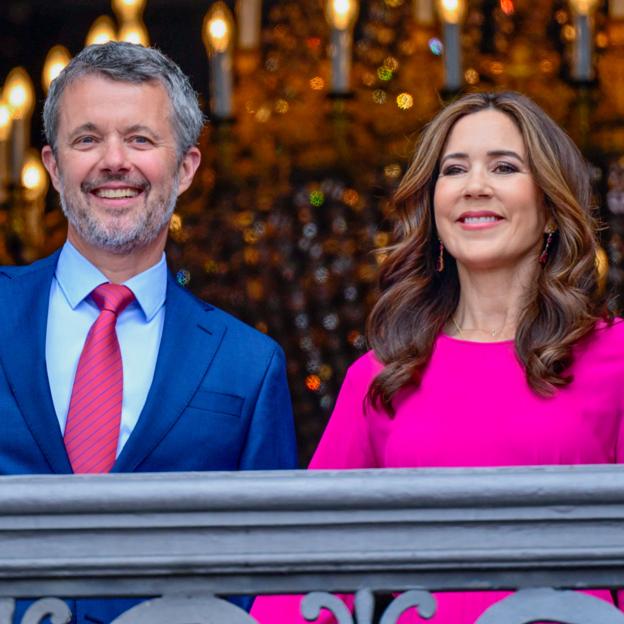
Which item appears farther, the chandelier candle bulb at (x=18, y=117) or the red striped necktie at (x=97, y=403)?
the chandelier candle bulb at (x=18, y=117)

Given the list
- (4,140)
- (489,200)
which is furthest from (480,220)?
(4,140)

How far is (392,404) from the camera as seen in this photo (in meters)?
2.27

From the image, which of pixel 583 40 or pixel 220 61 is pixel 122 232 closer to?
pixel 220 61

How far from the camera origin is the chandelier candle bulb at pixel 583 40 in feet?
12.9

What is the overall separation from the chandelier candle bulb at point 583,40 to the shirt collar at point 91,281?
191 cm

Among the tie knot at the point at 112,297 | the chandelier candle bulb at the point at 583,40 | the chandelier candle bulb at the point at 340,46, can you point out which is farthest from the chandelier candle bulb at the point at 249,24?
the tie knot at the point at 112,297

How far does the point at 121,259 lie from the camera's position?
2330mm

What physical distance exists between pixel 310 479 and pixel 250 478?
6cm

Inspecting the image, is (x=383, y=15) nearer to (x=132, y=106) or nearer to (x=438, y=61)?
(x=438, y=61)

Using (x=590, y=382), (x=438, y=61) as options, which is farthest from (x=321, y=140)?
(x=590, y=382)

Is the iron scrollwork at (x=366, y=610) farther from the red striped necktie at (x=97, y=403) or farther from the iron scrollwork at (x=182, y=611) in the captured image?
the red striped necktie at (x=97, y=403)

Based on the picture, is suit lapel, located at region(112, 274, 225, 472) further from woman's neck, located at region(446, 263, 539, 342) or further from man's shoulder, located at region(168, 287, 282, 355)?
woman's neck, located at region(446, 263, 539, 342)

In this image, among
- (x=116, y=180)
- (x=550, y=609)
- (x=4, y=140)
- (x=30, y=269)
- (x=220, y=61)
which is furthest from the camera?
(x=4, y=140)

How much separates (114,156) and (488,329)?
64 centimetres
